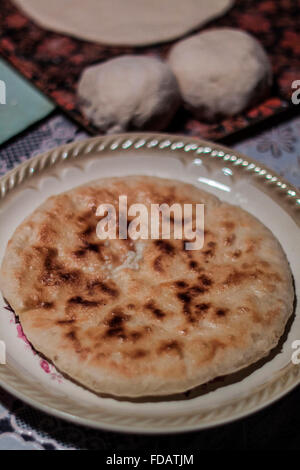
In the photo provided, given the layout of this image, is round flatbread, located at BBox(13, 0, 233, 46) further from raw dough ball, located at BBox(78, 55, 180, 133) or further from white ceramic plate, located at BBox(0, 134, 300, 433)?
white ceramic plate, located at BBox(0, 134, 300, 433)

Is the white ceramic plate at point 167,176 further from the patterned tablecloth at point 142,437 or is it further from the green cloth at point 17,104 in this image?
the green cloth at point 17,104

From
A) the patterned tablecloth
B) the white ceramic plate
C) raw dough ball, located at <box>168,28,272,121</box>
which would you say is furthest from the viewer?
raw dough ball, located at <box>168,28,272,121</box>

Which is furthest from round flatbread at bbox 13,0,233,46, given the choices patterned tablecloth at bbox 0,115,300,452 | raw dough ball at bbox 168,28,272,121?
patterned tablecloth at bbox 0,115,300,452

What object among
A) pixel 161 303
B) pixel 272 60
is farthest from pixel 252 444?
pixel 272 60

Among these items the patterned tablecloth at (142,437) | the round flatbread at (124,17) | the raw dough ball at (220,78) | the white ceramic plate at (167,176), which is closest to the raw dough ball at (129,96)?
the raw dough ball at (220,78)

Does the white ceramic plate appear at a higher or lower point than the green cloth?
lower

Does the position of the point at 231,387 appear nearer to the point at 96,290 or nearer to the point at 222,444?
the point at 222,444

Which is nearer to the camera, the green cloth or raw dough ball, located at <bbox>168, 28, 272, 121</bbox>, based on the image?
the green cloth
